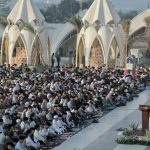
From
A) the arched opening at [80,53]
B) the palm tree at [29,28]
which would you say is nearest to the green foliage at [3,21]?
the palm tree at [29,28]

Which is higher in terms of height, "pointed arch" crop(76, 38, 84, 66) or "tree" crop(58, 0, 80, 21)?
"tree" crop(58, 0, 80, 21)

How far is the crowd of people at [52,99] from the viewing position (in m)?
17.9

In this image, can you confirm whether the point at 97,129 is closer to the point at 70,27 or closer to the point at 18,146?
the point at 18,146

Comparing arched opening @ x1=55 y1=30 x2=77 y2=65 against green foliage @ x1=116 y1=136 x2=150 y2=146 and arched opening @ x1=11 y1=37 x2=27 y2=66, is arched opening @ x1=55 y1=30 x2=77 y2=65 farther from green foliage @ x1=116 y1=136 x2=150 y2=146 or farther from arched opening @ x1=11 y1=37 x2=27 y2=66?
green foliage @ x1=116 y1=136 x2=150 y2=146

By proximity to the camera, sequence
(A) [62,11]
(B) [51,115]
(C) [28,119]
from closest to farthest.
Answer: (C) [28,119] < (B) [51,115] < (A) [62,11]

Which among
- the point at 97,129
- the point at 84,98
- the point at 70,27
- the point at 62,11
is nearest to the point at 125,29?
the point at 70,27

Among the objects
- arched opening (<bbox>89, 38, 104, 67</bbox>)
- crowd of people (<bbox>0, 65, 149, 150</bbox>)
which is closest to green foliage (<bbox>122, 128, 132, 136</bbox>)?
crowd of people (<bbox>0, 65, 149, 150</bbox>)

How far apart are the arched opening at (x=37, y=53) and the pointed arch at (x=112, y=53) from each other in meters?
4.47

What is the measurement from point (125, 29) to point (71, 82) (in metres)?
12.9

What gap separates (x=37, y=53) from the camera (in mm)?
39875

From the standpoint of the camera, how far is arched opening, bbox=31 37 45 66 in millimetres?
39500

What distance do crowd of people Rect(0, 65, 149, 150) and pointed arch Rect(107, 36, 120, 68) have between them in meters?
4.80

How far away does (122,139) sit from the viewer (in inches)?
730

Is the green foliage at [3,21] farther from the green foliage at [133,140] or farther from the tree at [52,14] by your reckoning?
the tree at [52,14]
